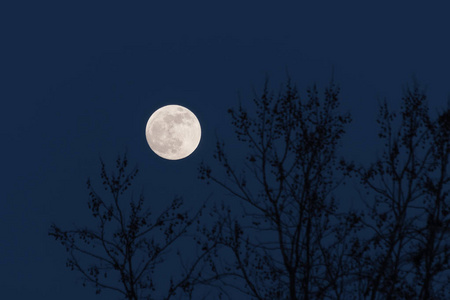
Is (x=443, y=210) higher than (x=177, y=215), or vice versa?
(x=177, y=215)

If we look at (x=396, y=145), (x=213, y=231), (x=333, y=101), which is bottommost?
(x=213, y=231)

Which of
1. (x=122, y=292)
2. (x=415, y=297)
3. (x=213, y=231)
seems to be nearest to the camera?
(x=415, y=297)

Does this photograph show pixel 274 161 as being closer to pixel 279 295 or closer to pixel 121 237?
pixel 279 295

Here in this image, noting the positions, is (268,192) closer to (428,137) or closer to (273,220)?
(273,220)

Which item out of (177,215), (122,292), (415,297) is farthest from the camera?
(177,215)

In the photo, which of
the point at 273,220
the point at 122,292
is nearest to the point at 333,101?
the point at 273,220

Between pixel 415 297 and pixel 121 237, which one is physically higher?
pixel 121 237

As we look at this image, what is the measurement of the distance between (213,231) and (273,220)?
174 centimetres

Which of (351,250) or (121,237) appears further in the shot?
(121,237)

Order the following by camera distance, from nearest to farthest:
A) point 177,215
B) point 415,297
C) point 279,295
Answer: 1. point 415,297
2. point 279,295
3. point 177,215

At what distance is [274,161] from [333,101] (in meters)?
1.74

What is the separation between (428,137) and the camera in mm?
13641

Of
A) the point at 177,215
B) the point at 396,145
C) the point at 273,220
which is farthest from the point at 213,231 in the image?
the point at 396,145

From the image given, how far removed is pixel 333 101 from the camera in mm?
14039
